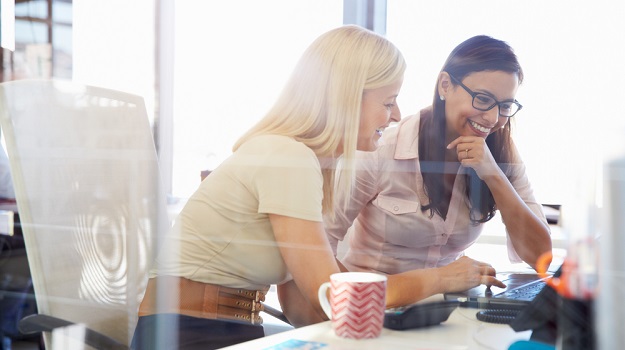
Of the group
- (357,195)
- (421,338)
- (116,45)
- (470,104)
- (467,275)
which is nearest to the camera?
(421,338)

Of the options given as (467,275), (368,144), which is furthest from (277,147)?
(467,275)

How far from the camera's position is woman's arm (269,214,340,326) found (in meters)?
1.05

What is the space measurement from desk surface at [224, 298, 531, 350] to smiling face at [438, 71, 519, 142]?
1.36 feet

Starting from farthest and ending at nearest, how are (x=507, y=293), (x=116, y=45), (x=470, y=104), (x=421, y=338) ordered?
(x=116, y=45)
(x=470, y=104)
(x=507, y=293)
(x=421, y=338)

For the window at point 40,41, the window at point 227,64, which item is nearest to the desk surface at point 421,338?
the window at point 227,64

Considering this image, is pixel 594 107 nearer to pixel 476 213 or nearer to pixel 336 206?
pixel 476 213

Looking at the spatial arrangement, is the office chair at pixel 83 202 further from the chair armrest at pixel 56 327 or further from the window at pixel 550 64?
the window at pixel 550 64

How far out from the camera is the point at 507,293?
0.99 metres

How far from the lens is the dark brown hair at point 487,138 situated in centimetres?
109

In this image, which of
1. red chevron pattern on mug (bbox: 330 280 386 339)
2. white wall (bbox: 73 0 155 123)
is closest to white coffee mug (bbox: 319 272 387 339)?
red chevron pattern on mug (bbox: 330 280 386 339)

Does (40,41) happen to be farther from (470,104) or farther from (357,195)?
(470,104)

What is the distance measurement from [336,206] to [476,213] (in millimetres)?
290

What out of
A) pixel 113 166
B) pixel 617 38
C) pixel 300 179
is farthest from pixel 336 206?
pixel 617 38

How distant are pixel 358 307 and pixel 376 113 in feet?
1.71
